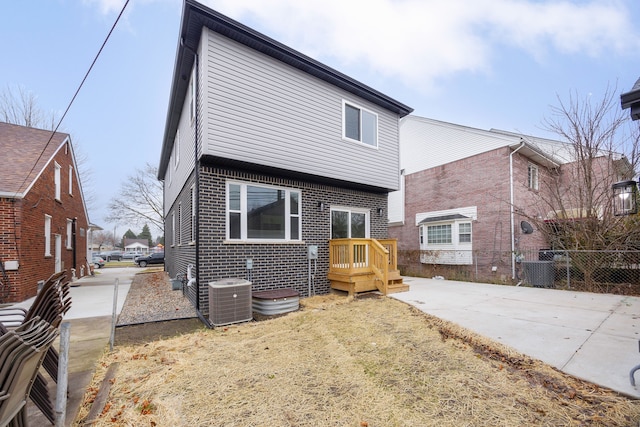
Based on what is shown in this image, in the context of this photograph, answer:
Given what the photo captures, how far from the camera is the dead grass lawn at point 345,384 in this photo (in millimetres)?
2680

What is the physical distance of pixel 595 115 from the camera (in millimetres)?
9844

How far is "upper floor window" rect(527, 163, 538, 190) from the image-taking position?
14.0 metres

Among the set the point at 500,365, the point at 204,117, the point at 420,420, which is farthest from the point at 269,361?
the point at 204,117

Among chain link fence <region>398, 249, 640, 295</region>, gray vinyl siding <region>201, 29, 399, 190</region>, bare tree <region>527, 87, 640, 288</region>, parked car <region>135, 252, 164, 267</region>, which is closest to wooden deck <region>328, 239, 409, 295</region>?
gray vinyl siding <region>201, 29, 399, 190</region>

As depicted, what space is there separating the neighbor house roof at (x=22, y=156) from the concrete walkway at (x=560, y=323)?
9.81 metres

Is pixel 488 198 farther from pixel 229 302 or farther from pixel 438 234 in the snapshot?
pixel 229 302

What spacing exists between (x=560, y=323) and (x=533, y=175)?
11136 millimetres

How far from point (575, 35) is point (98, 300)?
1598cm

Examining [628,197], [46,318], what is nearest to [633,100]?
[628,197]

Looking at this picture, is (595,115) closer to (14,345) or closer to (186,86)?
(186,86)

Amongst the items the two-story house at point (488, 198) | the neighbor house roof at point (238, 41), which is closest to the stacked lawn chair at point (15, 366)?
the neighbor house roof at point (238, 41)

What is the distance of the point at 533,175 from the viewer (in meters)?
14.3

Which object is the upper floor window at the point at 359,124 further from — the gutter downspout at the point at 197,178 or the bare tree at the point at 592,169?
the bare tree at the point at 592,169

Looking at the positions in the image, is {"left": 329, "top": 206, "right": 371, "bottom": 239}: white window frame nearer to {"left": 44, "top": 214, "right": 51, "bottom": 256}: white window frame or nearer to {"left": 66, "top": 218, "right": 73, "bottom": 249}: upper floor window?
{"left": 44, "top": 214, "right": 51, "bottom": 256}: white window frame
